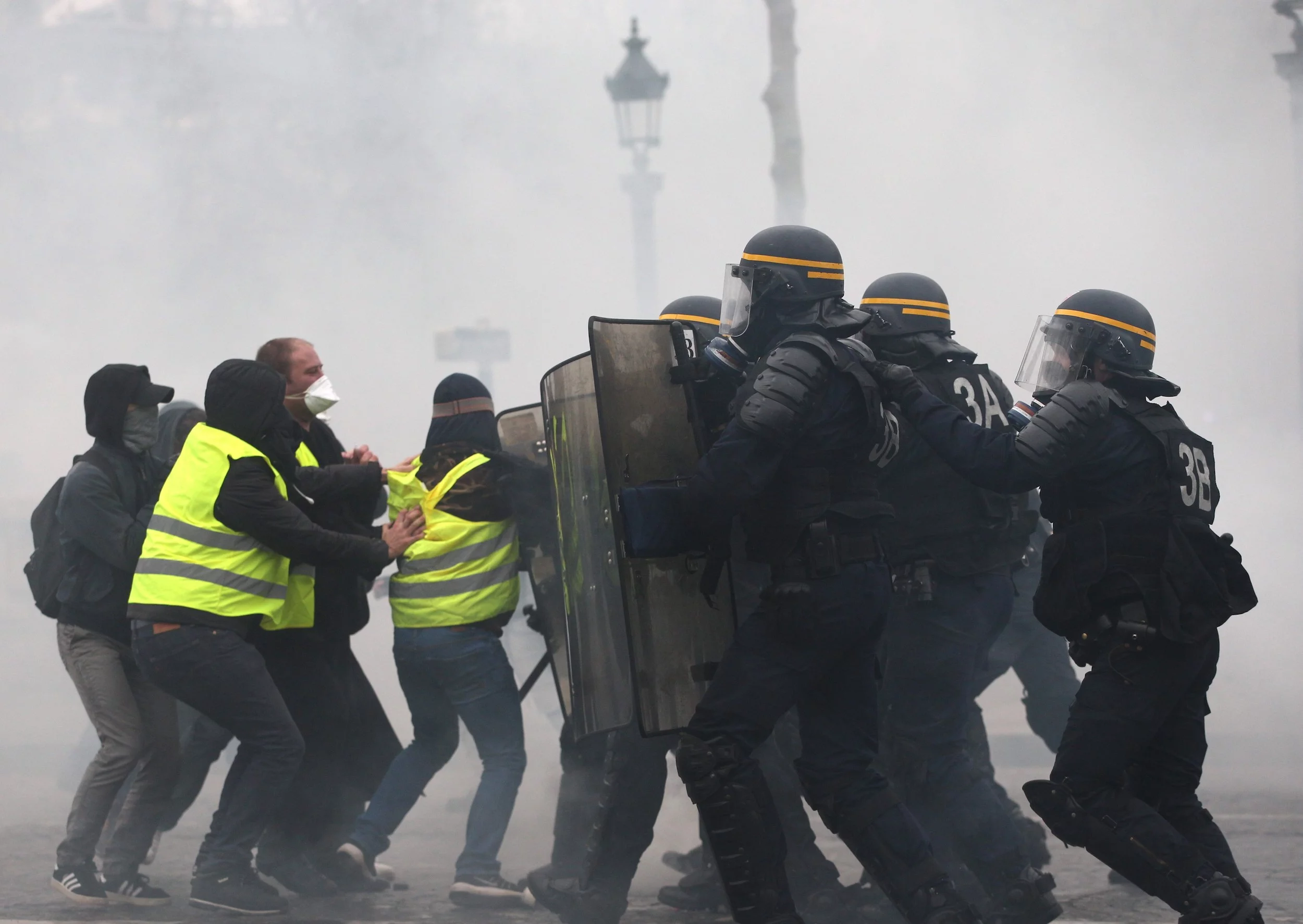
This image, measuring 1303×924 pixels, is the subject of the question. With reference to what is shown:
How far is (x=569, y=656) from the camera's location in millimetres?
3172

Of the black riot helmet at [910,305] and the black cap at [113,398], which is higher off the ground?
the black riot helmet at [910,305]

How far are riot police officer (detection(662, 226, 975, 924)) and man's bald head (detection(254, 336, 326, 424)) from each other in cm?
154

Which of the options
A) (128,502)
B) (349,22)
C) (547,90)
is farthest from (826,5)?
(128,502)

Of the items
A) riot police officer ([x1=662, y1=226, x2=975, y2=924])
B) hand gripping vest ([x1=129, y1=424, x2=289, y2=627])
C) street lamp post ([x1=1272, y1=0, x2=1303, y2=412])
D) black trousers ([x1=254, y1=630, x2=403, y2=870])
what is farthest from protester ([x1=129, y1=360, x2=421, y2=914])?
street lamp post ([x1=1272, y1=0, x2=1303, y2=412])

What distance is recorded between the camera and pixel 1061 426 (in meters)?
2.74

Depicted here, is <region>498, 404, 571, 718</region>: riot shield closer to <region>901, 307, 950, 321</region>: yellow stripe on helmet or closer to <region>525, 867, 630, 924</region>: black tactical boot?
<region>525, 867, 630, 924</region>: black tactical boot

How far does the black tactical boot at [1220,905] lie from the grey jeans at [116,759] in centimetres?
248

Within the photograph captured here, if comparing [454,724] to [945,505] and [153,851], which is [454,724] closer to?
[153,851]

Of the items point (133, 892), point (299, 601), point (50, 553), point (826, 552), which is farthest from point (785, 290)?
point (133, 892)

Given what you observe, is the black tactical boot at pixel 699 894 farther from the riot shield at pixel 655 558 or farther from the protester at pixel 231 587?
the protester at pixel 231 587

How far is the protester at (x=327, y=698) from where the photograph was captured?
12.1ft

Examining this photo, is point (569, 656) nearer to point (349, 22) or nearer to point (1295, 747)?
point (1295, 747)

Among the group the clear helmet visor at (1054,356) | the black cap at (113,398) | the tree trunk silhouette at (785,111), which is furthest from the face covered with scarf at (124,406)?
the tree trunk silhouette at (785,111)

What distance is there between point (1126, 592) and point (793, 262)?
0.91 m
